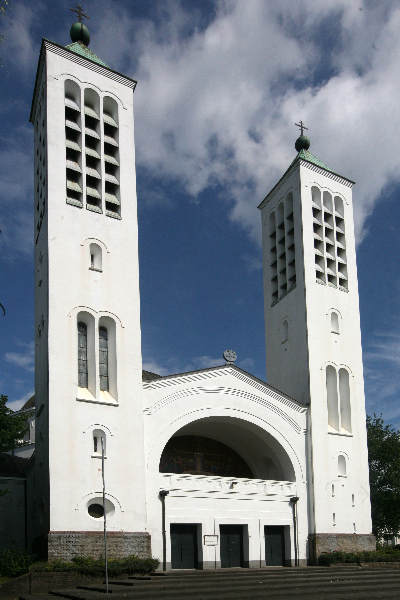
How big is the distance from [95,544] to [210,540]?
6069 millimetres

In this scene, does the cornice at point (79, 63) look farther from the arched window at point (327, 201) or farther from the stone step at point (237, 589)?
the stone step at point (237, 589)

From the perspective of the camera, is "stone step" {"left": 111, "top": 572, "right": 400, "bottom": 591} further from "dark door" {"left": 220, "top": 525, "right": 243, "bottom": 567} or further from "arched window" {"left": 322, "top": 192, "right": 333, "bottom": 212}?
"arched window" {"left": 322, "top": 192, "right": 333, "bottom": 212}

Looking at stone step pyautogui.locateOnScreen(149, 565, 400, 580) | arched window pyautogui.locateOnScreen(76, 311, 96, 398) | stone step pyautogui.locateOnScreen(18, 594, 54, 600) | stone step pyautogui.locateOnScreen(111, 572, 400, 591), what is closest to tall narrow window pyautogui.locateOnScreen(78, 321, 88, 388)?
arched window pyautogui.locateOnScreen(76, 311, 96, 398)

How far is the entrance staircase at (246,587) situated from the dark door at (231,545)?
A: 3.22 m

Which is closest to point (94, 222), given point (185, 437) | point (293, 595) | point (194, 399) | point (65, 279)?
point (65, 279)

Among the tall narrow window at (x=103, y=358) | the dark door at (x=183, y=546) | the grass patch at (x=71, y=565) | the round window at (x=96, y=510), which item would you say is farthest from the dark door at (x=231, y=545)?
the tall narrow window at (x=103, y=358)

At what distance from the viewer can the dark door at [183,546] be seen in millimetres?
31484

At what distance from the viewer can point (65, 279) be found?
102ft

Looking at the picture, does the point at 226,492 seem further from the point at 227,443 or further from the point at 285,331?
the point at 285,331

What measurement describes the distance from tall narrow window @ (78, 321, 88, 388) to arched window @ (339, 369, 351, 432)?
14.2 metres

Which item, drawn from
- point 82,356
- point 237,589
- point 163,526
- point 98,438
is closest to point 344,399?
point 163,526

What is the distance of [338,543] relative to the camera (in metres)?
35.2

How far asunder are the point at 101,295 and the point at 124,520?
9.16 m

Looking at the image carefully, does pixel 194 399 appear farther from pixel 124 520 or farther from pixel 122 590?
pixel 122 590
